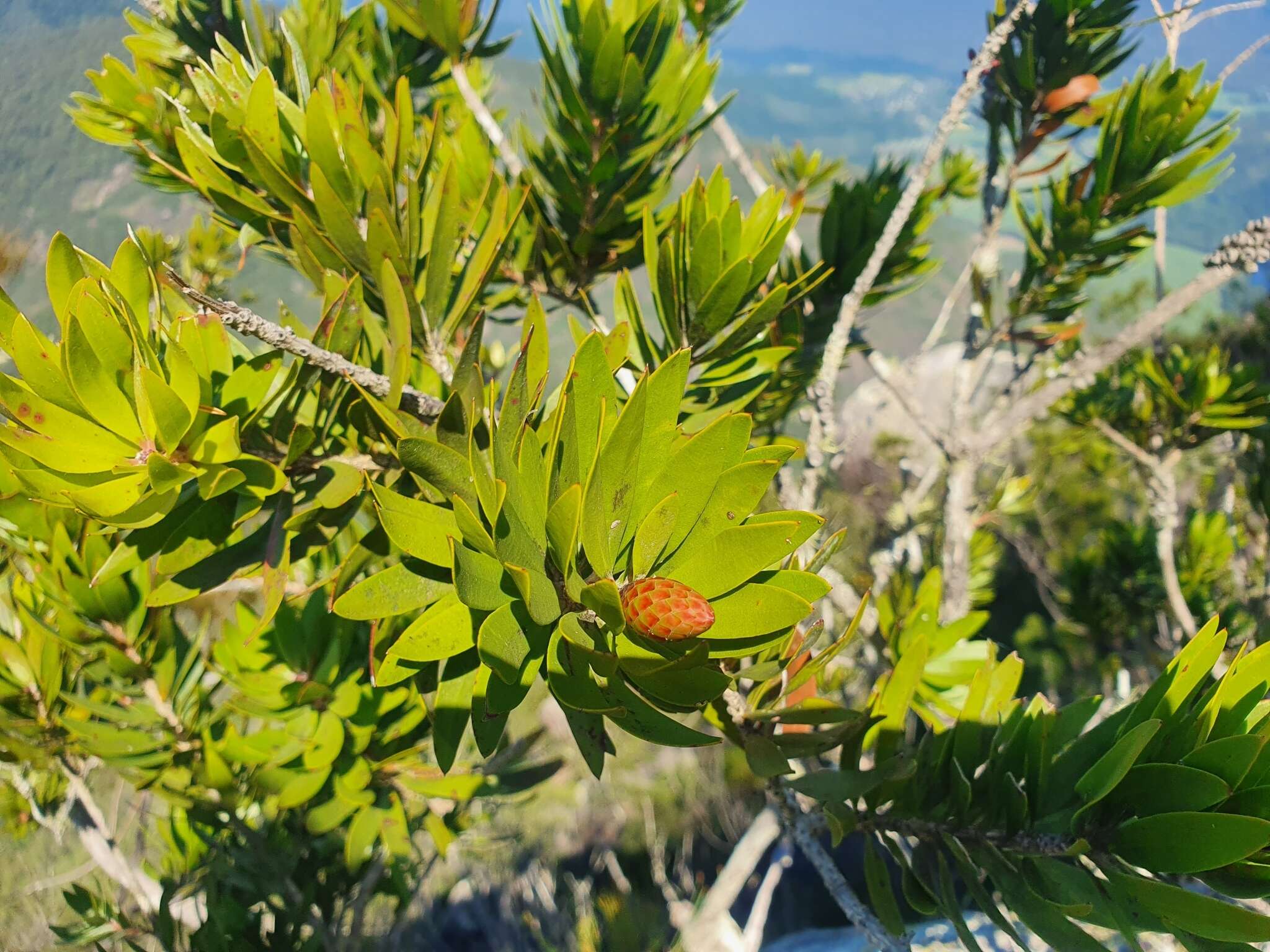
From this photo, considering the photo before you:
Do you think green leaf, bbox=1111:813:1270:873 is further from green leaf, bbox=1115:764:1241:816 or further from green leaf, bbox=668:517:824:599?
green leaf, bbox=668:517:824:599

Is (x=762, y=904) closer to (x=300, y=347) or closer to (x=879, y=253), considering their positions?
(x=879, y=253)

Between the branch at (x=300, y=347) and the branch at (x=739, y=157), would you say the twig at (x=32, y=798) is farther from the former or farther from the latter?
the branch at (x=739, y=157)

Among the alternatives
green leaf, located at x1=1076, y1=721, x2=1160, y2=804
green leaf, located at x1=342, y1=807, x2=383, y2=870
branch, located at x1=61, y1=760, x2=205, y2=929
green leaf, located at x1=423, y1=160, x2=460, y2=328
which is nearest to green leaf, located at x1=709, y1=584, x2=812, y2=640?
green leaf, located at x1=1076, y1=721, x2=1160, y2=804

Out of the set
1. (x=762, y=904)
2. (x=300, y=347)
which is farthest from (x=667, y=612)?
(x=762, y=904)

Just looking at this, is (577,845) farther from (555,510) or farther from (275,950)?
(555,510)

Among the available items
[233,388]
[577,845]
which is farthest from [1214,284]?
[577,845]

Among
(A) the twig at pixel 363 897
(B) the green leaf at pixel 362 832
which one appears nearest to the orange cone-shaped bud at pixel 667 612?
(B) the green leaf at pixel 362 832

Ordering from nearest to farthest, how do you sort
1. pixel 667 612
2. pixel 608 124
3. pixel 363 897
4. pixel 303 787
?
pixel 667 612, pixel 303 787, pixel 608 124, pixel 363 897
